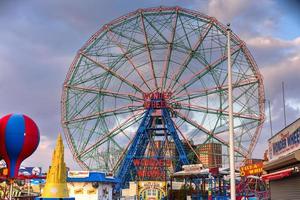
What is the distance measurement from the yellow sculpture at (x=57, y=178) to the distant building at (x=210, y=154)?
871 inches

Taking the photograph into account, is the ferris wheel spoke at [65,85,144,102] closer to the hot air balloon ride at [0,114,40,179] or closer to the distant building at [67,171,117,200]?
the distant building at [67,171,117,200]

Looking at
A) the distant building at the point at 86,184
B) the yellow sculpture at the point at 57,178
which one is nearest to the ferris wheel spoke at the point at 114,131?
the distant building at the point at 86,184

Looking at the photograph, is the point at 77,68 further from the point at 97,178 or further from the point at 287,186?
the point at 287,186

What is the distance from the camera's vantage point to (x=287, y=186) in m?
19.5

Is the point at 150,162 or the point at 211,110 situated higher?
the point at 211,110

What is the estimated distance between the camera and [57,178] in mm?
23406

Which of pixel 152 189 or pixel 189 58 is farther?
pixel 189 58

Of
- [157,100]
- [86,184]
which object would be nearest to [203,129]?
[157,100]

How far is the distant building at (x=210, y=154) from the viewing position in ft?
142

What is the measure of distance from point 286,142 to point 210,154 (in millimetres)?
24354

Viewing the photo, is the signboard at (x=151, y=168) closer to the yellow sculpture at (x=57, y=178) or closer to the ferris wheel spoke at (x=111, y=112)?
the ferris wheel spoke at (x=111, y=112)

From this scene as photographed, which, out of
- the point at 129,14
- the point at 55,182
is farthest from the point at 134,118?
the point at 55,182

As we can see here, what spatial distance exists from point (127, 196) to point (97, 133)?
6.74 metres

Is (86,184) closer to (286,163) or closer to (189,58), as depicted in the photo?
(189,58)
